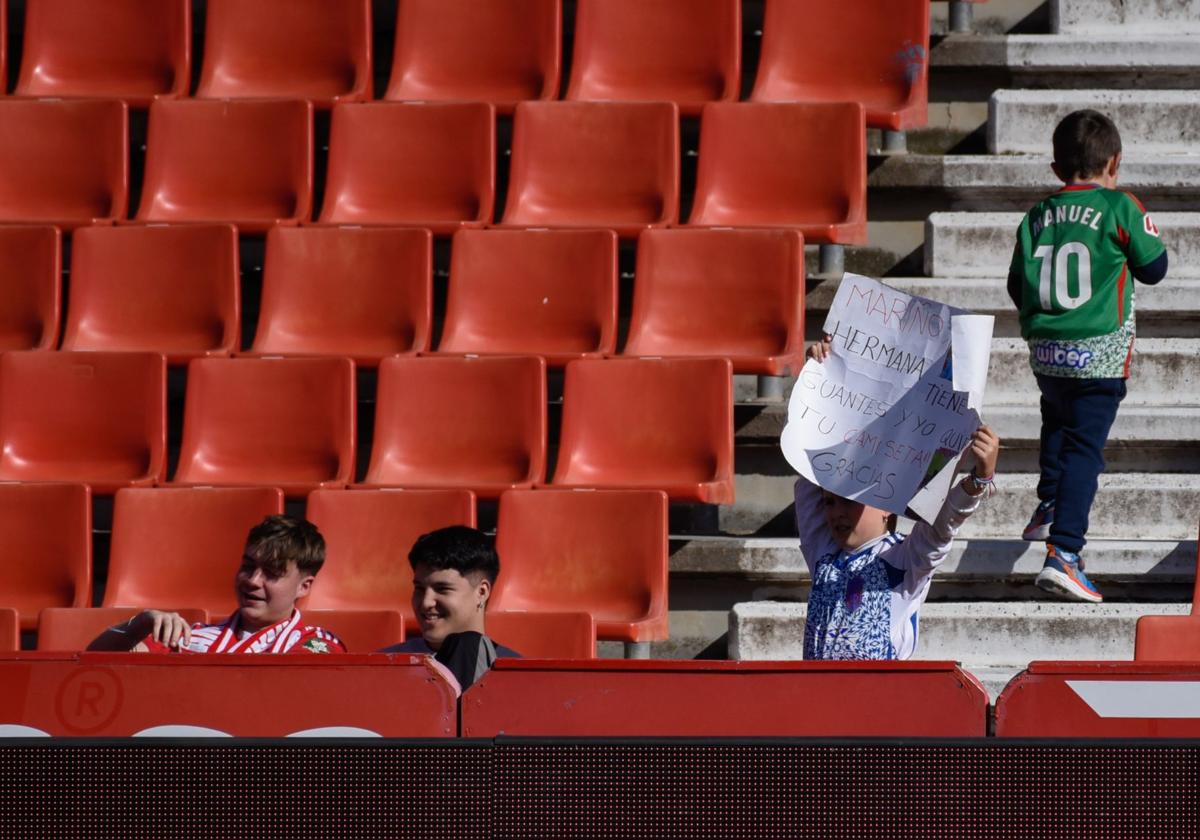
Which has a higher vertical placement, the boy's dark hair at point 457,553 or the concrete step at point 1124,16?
the concrete step at point 1124,16

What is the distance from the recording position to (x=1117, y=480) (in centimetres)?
492

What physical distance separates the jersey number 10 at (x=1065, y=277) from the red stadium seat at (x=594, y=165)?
1.53 meters

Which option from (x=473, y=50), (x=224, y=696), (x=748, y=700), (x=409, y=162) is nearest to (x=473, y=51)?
(x=473, y=50)

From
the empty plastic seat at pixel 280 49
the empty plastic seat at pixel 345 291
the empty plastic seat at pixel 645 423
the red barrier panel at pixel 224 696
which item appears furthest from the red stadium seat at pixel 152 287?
the red barrier panel at pixel 224 696

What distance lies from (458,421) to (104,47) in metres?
2.43

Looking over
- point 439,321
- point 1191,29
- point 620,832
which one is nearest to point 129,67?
point 439,321

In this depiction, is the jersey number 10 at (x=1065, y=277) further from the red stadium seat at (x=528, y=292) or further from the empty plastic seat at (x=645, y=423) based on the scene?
the red stadium seat at (x=528, y=292)

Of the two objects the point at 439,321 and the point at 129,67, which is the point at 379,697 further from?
the point at 129,67

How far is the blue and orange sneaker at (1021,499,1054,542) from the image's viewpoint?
182 inches

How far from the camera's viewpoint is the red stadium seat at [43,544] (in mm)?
4812

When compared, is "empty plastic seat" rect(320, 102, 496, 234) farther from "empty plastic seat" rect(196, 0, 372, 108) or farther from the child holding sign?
the child holding sign

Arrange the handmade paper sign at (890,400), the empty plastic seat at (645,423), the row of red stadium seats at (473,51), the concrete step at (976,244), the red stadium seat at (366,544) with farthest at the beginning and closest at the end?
the row of red stadium seats at (473,51) → the concrete step at (976,244) → the empty plastic seat at (645,423) → the red stadium seat at (366,544) → the handmade paper sign at (890,400)

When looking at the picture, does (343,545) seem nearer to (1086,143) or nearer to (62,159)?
(62,159)

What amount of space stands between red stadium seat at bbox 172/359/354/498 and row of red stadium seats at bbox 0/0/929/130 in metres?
1.34
